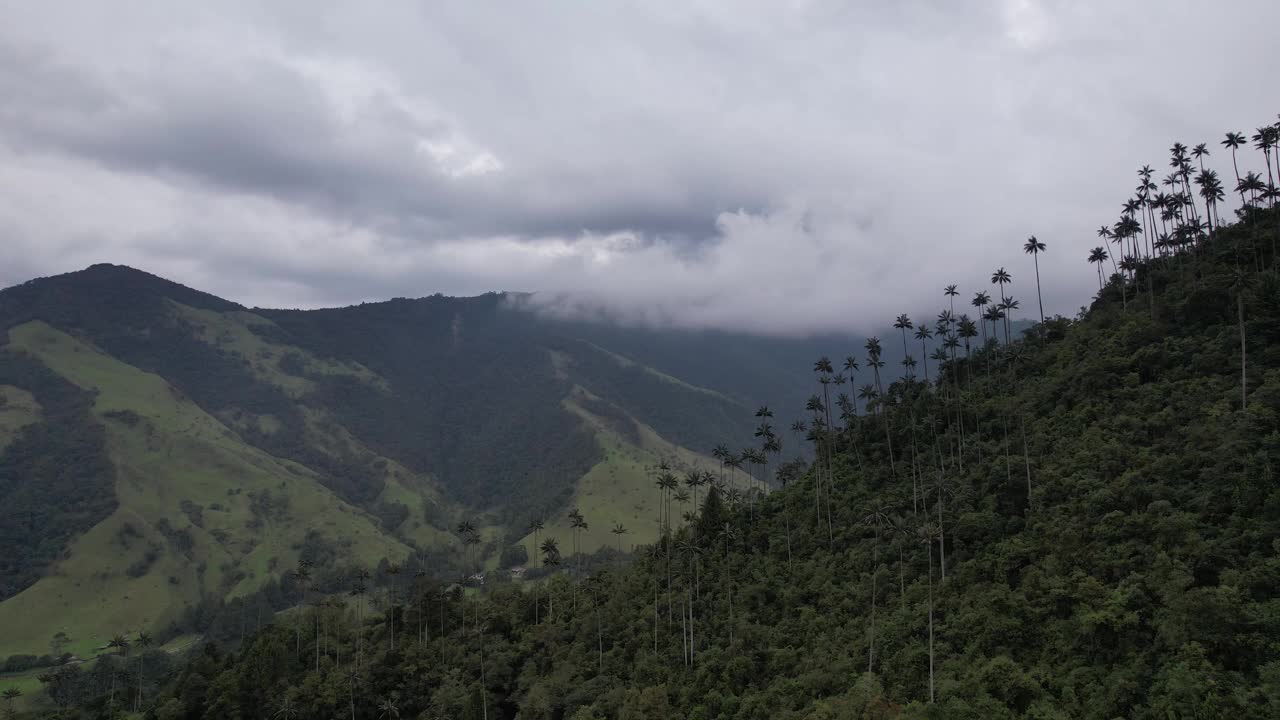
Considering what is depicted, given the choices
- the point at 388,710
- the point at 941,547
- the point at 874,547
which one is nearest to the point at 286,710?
the point at 388,710

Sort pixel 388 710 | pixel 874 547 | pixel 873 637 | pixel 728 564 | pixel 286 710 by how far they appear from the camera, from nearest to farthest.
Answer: pixel 873 637, pixel 874 547, pixel 728 564, pixel 388 710, pixel 286 710

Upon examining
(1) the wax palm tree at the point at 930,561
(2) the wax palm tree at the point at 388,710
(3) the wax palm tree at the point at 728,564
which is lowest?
(2) the wax palm tree at the point at 388,710

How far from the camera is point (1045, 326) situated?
13088cm

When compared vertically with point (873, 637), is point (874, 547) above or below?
above

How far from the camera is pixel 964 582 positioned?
3142 inches

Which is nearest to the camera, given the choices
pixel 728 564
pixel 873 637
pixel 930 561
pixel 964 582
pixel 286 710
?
pixel 873 637

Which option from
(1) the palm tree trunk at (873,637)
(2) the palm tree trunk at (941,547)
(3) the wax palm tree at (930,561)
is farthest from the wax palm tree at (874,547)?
(2) the palm tree trunk at (941,547)

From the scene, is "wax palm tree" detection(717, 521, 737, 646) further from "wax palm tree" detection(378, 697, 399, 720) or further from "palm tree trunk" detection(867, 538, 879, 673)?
"wax palm tree" detection(378, 697, 399, 720)

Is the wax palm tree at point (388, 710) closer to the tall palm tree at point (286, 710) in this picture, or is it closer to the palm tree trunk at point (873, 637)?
the tall palm tree at point (286, 710)

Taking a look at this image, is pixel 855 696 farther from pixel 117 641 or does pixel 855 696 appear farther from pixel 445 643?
pixel 117 641

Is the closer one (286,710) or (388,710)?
(388,710)

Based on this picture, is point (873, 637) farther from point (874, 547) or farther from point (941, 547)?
point (874, 547)

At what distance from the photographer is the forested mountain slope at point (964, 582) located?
2264 inches

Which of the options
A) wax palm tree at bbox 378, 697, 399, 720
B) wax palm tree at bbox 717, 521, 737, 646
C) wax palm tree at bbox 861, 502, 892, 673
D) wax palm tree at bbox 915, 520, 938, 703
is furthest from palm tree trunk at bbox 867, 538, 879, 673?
wax palm tree at bbox 378, 697, 399, 720
